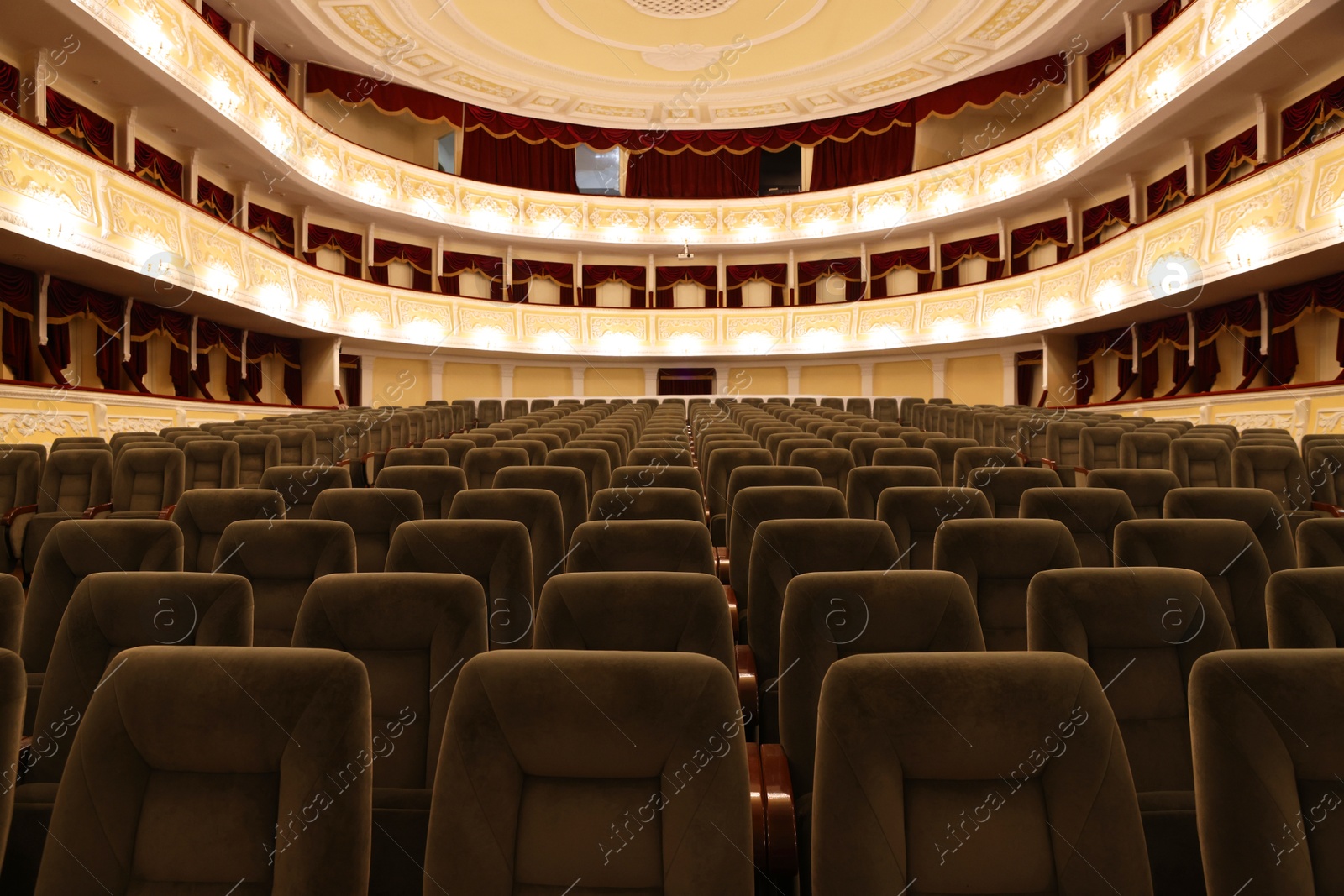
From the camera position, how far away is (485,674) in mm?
882

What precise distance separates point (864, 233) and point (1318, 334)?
6742 millimetres

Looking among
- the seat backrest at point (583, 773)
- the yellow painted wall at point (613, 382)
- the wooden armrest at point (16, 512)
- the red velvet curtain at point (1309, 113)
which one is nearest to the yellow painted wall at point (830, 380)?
the yellow painted wall at point (613, 382)

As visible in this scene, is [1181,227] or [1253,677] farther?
[1181,227]

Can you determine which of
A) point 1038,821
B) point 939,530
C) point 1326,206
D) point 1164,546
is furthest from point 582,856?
point 1326,206

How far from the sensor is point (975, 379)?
1259cm

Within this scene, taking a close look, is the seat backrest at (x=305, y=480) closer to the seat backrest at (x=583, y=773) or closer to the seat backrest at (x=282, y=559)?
the seat backrest at (x=282, y=559)

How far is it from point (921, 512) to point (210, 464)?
10.5 feet

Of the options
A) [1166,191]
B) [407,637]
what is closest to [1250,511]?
[407,637]

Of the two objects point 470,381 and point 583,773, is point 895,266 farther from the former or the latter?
point 583,773

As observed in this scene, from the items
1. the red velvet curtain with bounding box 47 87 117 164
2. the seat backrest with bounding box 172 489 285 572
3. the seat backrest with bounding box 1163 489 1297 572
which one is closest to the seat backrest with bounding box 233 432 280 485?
the seat backrest with bounding box 172 489 285 572

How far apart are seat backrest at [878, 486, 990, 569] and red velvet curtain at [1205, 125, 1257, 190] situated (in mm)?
7751

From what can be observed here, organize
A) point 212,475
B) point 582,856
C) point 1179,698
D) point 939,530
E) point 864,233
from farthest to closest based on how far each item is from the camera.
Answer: point 864,233
point 212,475
point 939,530
point 1179,698
point 582,856

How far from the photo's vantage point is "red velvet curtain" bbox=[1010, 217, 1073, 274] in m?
11.3

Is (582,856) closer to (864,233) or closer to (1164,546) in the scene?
(1164,546)
